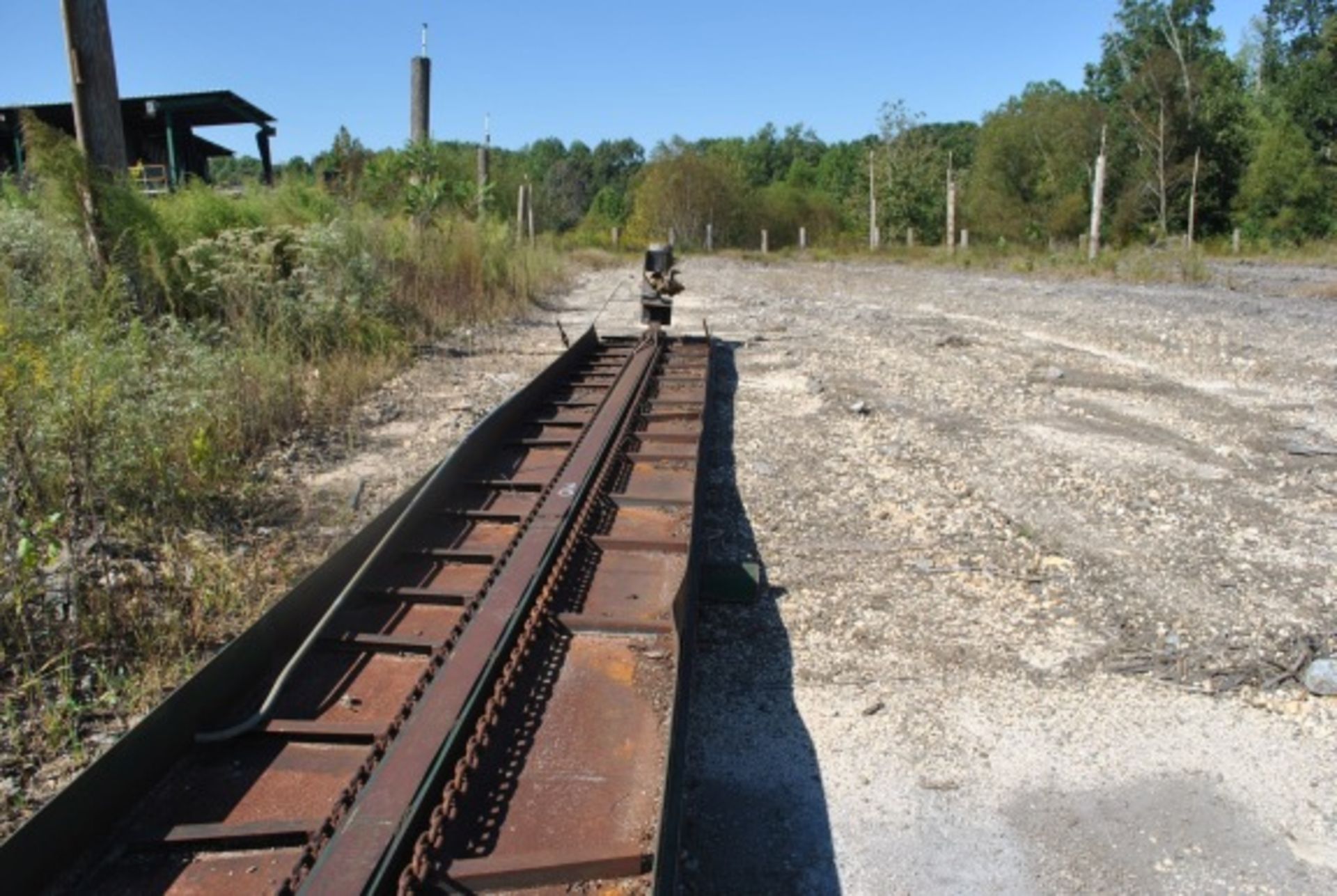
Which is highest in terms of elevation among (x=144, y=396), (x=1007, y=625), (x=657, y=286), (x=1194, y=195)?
(x=1194, y=195)

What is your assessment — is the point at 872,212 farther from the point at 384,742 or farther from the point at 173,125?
the point at 384,742

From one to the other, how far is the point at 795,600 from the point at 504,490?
55.2 inches

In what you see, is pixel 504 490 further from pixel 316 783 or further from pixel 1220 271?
pixel 1220 271

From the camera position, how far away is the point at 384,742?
2.38m

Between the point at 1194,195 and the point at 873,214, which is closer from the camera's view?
the point at 1194,195

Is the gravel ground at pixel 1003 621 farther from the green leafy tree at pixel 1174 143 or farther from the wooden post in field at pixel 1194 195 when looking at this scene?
the green leafy tree at pixel 1174 143

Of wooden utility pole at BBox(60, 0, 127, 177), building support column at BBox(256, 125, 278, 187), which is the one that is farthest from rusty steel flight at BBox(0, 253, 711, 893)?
building support column at BBox(256, 125, 278, 187)

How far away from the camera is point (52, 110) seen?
19062mm

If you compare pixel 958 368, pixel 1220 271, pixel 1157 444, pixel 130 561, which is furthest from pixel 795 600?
pixel 1220 271

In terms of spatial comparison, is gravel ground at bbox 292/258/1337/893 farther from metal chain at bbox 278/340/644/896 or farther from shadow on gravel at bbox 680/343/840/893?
metal chain at bbox 278/340/644/896

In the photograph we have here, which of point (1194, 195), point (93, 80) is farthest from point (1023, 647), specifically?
point (1194, 195)

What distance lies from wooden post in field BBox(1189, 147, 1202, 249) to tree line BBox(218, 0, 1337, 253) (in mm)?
178

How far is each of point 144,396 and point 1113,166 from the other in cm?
4459

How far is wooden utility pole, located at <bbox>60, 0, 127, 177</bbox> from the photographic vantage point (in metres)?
6.39
